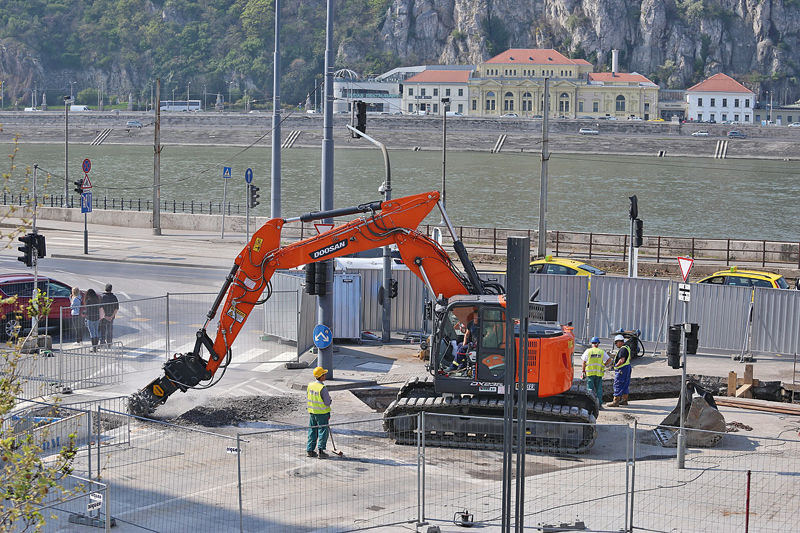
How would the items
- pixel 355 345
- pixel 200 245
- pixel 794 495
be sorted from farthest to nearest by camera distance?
pixel 200 245
pixel 355 345
pixel 794 495

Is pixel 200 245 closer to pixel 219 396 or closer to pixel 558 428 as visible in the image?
pixel 219 396

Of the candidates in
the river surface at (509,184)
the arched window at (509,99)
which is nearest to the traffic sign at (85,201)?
the river surface at (509,184)

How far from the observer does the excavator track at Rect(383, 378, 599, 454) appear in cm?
1691

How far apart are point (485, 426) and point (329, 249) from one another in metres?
3.98

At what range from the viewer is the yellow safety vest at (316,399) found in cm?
1614

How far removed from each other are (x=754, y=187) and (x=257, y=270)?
9730 centimetres

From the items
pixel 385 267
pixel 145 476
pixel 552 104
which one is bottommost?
pixel 145 476

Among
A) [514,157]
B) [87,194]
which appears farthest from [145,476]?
[514,157]

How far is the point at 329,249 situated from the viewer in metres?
18.3

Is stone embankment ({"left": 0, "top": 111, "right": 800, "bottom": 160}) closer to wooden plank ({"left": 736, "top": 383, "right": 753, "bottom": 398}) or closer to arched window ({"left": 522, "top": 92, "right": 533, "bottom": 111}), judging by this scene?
arched window ({"left": 522, "top": 92, "right": 533, "bottom": 111})

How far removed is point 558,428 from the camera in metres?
17.1

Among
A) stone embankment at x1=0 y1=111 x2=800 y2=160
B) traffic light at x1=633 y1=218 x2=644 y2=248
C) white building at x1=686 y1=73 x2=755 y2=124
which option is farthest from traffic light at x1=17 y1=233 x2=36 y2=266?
white building at x1=686 y1=73 x2=755 y2=124

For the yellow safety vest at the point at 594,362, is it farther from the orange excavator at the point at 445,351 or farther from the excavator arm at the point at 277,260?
the excavator arm at the point at 277,260

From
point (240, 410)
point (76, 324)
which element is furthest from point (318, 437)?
point (76, 324)
